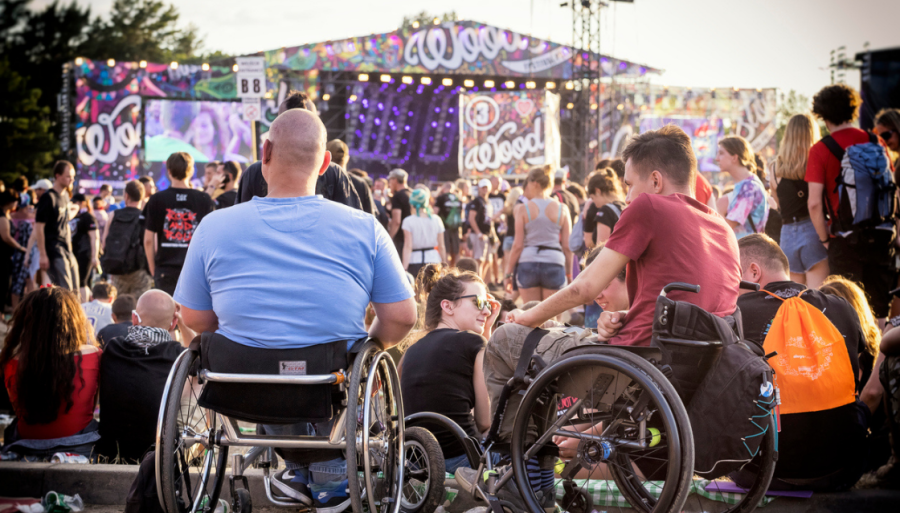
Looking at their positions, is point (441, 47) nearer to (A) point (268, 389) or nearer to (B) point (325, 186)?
(B) point (325, 186)

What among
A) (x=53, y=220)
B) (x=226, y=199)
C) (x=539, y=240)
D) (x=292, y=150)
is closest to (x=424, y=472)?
(x=292, y=150)

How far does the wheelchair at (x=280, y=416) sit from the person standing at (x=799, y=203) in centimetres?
387

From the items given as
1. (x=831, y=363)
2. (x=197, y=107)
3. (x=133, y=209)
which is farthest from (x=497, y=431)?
(x=197, y=107)

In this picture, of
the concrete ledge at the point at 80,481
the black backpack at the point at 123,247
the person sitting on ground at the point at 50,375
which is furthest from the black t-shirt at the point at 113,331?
the black backpack at the point at 123,247

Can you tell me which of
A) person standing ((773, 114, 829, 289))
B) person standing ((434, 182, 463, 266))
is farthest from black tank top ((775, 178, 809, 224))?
person standing ((434, 182, 463, 266))

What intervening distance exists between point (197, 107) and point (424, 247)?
16084mm

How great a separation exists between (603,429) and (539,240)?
4.92 m

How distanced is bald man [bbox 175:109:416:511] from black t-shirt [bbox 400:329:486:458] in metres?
0.81

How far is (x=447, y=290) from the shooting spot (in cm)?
378

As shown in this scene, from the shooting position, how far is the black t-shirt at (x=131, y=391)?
386cm

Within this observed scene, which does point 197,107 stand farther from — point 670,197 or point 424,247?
point 670,197

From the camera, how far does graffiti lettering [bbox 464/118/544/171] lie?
24.0m

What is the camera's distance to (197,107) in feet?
73.1

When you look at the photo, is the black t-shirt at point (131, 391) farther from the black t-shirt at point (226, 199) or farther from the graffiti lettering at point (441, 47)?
the graffiti lettering at point (441, 47)
